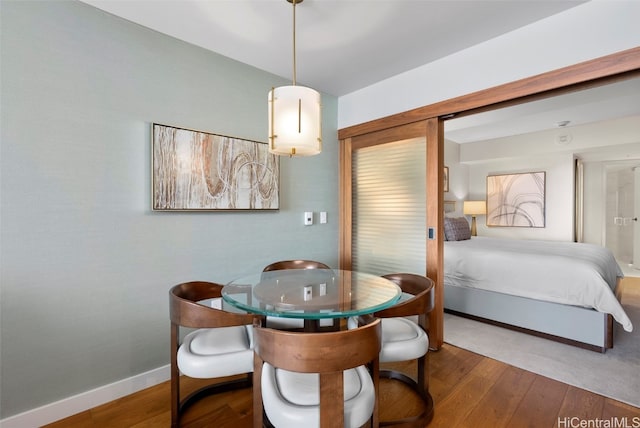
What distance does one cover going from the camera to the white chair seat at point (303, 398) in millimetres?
1059

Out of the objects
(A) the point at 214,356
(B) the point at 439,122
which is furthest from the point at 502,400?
(B) the point at 439,122

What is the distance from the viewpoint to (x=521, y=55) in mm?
2088

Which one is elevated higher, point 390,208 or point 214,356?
point 390,208

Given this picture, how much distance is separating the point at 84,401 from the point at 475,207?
20.9 ft

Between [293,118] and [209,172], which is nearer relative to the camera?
[293,118]

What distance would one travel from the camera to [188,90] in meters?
2.26

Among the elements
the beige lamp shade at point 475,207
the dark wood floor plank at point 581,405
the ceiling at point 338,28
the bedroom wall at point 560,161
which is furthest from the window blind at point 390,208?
the beige lamp shade at point 475,207

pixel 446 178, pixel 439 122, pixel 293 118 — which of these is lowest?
pixel 293 118

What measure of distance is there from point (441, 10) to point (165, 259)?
258cm

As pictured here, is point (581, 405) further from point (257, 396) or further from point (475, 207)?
point (475, 207)

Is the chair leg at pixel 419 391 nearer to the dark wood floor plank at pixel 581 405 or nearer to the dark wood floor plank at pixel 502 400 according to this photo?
the dark wood floor plank at pixel 502 400

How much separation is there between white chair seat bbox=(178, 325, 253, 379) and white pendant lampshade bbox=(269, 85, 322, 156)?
1125 mm

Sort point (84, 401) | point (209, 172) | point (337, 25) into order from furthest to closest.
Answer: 1. point (209, 172)
2. point (337, 25)
3. point (84, 401)

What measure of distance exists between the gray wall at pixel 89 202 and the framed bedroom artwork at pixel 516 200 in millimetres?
5704
